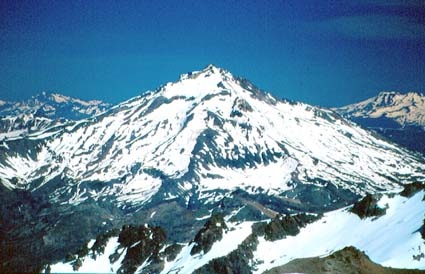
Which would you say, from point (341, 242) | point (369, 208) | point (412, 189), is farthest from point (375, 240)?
point (412, 189)

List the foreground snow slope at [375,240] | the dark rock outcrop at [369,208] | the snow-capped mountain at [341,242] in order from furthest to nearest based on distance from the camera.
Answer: the dark rock outcrop at [369,208] < the snow-capped mountain at [341,242] < the foreground snow slope at [375,240]

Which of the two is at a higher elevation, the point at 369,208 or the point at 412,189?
the point at 369,208

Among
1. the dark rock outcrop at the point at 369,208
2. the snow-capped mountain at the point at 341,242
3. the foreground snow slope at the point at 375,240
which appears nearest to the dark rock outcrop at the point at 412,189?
the snow-capped mountain at the point at 341,242

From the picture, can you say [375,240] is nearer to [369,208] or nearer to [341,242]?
[341,242]

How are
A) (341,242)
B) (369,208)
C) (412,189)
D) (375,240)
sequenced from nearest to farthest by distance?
(375,240) → (341,242) → (412,189) → (369,208)

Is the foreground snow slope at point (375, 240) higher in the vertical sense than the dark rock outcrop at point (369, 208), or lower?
lower

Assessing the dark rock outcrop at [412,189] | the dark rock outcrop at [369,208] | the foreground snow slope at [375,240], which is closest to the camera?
the foreground snow slope at [375,240]

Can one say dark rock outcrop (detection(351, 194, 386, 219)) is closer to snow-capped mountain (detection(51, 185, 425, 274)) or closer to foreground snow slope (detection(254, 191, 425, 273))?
snow-capped mountain (detection(51, 185, 425, 274))

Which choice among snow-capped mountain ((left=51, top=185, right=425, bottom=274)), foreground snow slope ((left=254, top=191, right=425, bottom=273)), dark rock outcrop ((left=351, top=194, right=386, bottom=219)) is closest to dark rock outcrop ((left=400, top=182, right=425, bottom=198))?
snow-capped mountain ((left=51, top=185, right=425, bottom=274))

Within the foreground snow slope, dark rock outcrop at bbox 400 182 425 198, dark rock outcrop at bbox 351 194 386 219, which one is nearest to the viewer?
the foreground snow slope

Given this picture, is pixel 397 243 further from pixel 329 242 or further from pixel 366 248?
pixel 329 242

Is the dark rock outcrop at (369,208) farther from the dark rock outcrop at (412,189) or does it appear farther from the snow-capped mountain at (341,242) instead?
the dark rock outcrop at (412,189)

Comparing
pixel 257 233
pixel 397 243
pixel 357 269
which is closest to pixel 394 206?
pixel 397 243
